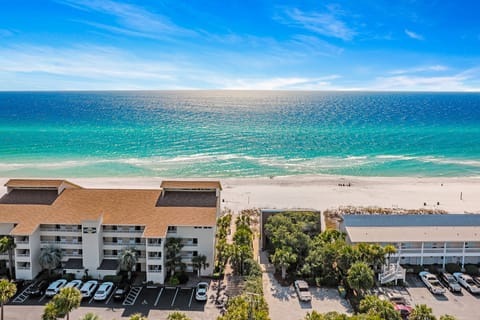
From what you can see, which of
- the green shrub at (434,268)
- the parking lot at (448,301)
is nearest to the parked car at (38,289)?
the parking lot at (448,301)

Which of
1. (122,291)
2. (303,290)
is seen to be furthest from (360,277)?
(122,291)

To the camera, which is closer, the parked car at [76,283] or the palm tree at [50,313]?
the palm tree at [50,313]

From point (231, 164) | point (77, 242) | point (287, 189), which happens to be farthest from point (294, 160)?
point (77, 242)

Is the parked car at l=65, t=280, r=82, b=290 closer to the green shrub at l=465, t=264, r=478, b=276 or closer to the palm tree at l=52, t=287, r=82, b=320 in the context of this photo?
the palm tree at l=52, t=287, r=82, b=320

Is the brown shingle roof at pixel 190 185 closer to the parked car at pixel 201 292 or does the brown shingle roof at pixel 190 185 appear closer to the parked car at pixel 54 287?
the parked car at pixel 201 292

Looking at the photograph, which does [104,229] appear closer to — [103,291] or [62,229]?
[62,229]

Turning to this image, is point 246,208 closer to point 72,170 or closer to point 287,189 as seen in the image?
point 287,189
